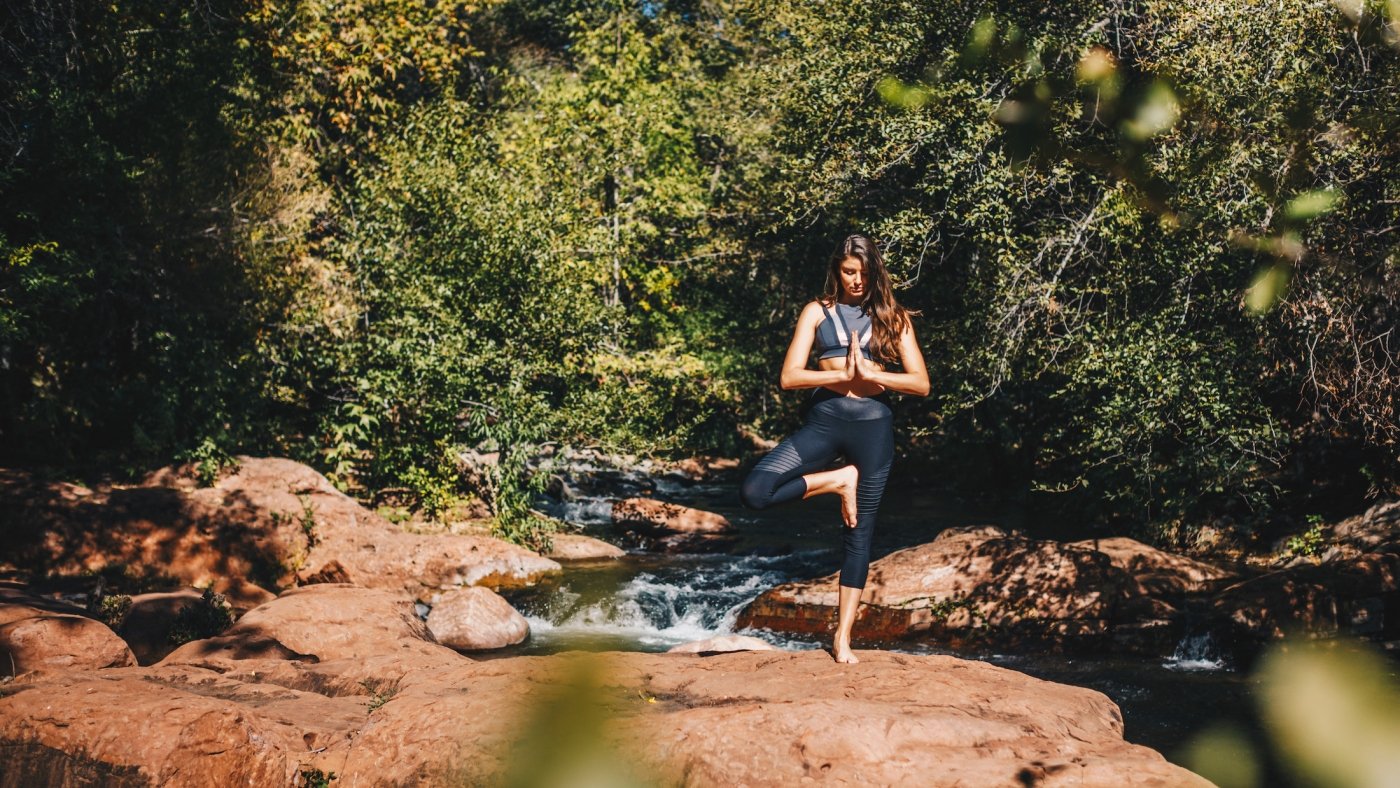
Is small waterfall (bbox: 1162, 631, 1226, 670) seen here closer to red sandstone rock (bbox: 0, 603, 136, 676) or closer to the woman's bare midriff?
the woman's bare midriff

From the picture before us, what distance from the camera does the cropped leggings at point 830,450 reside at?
582 centimetres

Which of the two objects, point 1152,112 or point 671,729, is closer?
point 1152,112

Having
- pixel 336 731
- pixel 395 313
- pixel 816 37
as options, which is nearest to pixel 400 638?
pixel 336 731

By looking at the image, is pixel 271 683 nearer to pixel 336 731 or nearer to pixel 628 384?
pixel 336 731

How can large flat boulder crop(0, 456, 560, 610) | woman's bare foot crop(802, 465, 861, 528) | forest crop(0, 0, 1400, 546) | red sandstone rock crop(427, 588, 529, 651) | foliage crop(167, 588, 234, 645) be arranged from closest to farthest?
woman's bare foot crop(802, 465, 861, 528)
foliage crop(167, 588, 234, 645)
forest crop(0, 0, 1400, 546)
red sandstone rock crop(427, 588, 529, 651)
large flat boulder crop(0, 456, 560, 610)

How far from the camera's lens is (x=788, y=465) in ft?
19.4

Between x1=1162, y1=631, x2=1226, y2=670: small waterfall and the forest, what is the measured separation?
7.55 ft

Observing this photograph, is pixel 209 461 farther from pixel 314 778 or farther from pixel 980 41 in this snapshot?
pixel 980 41

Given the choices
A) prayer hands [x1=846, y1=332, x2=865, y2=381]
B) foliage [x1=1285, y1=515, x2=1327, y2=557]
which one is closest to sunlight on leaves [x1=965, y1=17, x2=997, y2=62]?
prayer hands [x1=846, y1=332, x2=865, y2=381]

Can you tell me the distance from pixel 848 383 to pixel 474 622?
8.45m

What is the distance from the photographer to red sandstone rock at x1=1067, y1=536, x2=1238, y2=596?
39.7ft

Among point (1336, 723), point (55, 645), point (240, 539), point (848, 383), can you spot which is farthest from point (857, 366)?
point (240, 539)

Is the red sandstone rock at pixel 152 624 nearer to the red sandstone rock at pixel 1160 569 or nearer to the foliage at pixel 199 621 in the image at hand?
the foliage at pixel 199 621

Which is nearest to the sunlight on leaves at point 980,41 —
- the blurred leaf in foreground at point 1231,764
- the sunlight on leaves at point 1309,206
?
the sunlight on leaves at point 1309,206
